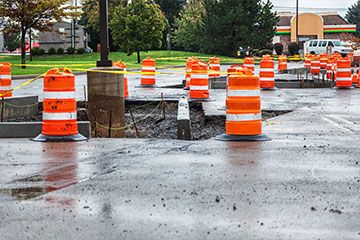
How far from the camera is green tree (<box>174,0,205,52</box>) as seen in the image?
85312 mm

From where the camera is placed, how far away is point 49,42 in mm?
82562

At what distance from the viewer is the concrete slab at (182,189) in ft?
21.8

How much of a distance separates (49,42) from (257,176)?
75.1m

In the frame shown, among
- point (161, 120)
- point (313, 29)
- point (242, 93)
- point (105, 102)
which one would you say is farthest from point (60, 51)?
point (242, 93)

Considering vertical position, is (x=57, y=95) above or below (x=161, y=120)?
above

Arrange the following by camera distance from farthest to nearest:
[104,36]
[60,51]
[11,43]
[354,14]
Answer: [354,14] → [11,43] → [60,51] → [104,36]

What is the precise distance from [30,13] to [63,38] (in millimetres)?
31314

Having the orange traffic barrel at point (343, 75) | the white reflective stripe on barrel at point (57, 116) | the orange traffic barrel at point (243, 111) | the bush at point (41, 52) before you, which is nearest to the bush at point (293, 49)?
the bush at point (41, 52)

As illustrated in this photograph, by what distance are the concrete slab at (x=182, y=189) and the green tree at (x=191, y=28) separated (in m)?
72.2

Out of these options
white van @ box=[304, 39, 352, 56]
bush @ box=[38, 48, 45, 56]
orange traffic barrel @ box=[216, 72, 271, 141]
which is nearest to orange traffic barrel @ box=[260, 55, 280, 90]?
orange traffic barrel @ box=[216, 72, 271, 141]

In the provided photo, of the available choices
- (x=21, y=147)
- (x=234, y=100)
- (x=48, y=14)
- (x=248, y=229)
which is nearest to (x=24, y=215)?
(x=248, y=229)

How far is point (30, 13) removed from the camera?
51.2 m

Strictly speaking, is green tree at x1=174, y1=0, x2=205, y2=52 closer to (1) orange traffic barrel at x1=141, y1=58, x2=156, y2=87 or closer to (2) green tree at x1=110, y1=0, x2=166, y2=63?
(2) green tree at x1=110, y1=0, x2=166, y2=63

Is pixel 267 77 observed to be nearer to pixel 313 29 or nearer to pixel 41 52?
pixel 41 52
